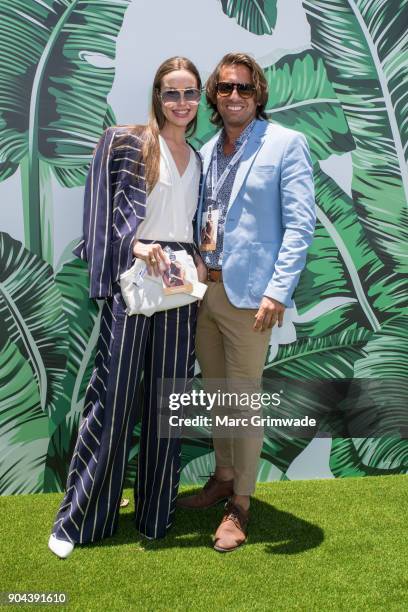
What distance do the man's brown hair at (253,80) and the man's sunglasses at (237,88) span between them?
0.13 ft

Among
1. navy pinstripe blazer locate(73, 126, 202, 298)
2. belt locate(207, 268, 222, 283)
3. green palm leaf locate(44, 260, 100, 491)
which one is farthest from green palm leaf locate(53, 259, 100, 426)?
belt locate(207, 268, 222, 283)

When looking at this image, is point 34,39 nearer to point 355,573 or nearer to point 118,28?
point 118,28

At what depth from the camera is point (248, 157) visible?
2496 millimetres

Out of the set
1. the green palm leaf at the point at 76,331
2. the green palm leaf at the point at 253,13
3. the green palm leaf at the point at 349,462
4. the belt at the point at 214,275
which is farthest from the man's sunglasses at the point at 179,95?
the green palm leaf at the point at 349,462

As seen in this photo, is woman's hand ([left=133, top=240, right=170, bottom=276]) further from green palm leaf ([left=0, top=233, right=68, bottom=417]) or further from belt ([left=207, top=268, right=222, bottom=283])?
green palm leaf ([left=0, top=233, right=68, bottom=417])

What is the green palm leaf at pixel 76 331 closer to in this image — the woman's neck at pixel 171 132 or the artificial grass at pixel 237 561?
the artificial grass at pixel 237 561

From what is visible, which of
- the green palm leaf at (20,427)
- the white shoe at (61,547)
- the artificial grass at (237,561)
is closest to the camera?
the artificial grass at (237,561)

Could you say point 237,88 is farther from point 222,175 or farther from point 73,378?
point 73,378

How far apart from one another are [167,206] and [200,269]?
0.95 feet

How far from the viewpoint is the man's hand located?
2.40 meters

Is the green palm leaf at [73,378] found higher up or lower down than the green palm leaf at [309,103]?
lower down

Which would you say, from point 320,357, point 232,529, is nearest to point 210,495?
point 232,529

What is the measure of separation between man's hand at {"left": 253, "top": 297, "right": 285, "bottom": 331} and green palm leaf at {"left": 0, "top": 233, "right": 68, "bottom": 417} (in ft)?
3.31

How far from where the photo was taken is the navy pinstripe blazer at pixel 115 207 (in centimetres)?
236
